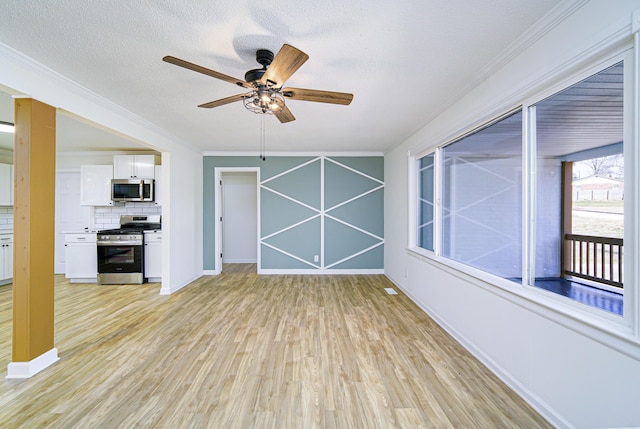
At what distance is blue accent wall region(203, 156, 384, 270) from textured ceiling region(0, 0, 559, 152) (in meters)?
2.45

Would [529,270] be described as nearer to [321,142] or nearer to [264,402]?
[264,402]

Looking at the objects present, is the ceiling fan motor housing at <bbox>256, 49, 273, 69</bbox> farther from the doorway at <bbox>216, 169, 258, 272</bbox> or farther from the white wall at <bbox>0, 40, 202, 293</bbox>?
the doorway at <bbox>216, 169, 258, 272</bbox>

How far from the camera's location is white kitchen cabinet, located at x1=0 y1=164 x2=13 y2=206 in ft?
14.7

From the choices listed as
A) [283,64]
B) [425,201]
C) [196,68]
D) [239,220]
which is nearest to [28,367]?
[196,68]

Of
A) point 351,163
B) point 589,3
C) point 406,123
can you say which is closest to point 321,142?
point 351,163

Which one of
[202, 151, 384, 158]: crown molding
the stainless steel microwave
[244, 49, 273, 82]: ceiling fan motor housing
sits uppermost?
[202, 151, 384, 158]: crown molding

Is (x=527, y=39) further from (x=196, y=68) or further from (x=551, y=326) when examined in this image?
(x=196, y=68)

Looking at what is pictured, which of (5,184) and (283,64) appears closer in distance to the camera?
(283,64)

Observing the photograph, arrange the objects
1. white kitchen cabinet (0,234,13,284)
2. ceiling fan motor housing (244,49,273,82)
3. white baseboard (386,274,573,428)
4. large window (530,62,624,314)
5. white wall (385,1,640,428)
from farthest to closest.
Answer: white kitchen cabinet (0,234,13,284)
ceiling fan motor housing (244,49,273,82)
white baseboard (386,274,573,428)
large window (530,62,624,314)
white wall (385,1,640,428)

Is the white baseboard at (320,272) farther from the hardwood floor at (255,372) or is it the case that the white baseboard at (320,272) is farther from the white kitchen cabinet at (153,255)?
the white kitchen cabinet at (153,255)

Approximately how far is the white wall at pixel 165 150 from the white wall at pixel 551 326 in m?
3.73

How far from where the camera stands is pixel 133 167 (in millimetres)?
4840

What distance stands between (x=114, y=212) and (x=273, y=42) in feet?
17.2

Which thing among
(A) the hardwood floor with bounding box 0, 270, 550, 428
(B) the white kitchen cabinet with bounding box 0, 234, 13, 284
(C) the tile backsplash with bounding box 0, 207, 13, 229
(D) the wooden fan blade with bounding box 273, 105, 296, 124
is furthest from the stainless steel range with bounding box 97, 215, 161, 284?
(D) the wooden fan blade with bounding box 273, 105, 296, 124
